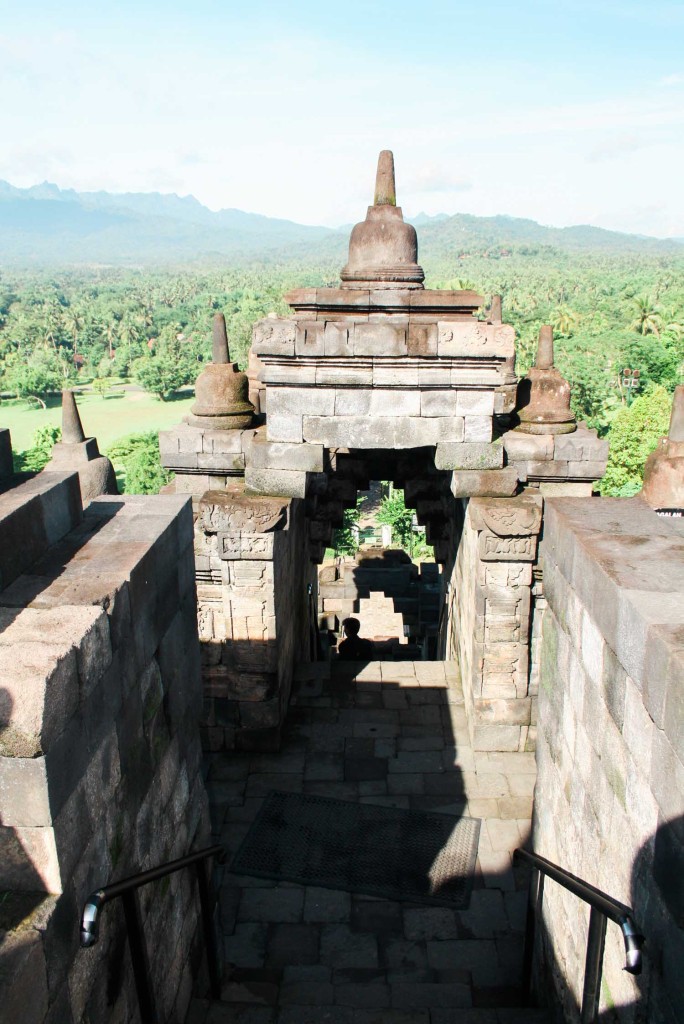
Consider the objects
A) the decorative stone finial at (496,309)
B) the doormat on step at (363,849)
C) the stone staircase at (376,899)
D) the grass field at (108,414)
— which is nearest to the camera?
the stone staircase at (376,899)

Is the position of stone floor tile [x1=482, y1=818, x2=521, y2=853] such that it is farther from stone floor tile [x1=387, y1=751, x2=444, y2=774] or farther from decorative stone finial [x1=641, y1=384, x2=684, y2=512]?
decorative stone finial [x1=641, y1=384, x2=684, y2=512]

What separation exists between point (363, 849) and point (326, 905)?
2.13 ft

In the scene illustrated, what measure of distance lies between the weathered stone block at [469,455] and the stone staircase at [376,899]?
2940 mm

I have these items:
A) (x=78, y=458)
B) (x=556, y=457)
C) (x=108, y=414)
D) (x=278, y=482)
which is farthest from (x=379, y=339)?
(x=108, y=414)

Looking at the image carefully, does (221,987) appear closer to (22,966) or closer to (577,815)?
(577,815)

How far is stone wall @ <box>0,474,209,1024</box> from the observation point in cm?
232

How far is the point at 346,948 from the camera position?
5.28m

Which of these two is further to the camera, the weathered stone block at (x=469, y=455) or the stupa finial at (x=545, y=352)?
the stupa finial at (x=545, y=352)

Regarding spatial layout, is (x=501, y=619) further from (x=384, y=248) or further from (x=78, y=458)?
(x=78, y=458)

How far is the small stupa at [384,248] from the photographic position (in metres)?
7.99

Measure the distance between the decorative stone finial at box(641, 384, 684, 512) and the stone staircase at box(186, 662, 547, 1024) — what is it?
119 inches

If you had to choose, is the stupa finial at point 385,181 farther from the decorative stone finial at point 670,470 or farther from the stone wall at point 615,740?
the stone wall at point 615,740

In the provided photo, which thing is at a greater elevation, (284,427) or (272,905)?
Answer: (284,427)

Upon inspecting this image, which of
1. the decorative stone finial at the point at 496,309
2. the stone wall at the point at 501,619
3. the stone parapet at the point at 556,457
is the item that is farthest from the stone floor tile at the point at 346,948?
the decorative stone finial at the point at 496,309
